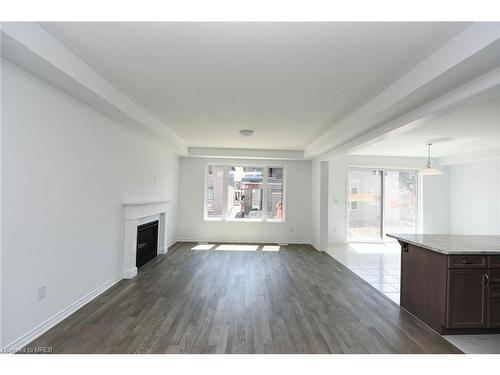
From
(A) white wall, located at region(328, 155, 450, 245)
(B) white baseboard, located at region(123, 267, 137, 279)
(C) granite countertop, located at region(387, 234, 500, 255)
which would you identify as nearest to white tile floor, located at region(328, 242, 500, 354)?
(A) white wall, located at region(328, 155, 450, 245)

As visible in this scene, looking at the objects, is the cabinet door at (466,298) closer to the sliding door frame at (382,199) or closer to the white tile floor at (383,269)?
the white tile floor at (383,269)

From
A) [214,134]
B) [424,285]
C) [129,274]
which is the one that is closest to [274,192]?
[214,134]

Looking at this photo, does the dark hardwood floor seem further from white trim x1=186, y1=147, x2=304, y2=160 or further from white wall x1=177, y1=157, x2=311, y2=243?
white trim x1=186, y1=147, x2=304, y2=160

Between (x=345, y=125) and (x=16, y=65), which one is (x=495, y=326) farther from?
(x=16, y=65)

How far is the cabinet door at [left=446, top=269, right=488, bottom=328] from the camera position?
2564mm

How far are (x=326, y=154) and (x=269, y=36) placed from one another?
4.24m

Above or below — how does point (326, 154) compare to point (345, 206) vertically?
above

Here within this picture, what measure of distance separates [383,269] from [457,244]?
92.7 inches

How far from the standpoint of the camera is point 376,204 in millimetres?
7656

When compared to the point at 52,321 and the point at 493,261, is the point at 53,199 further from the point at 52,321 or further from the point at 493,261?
the point at 493,261

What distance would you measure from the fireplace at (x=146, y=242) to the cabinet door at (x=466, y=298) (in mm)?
4426

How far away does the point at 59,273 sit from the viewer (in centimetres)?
269

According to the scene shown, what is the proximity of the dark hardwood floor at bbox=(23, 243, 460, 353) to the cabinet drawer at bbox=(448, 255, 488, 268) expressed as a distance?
0.73 metres

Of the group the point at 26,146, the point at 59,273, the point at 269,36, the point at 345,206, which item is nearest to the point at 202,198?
the point at 345,206
